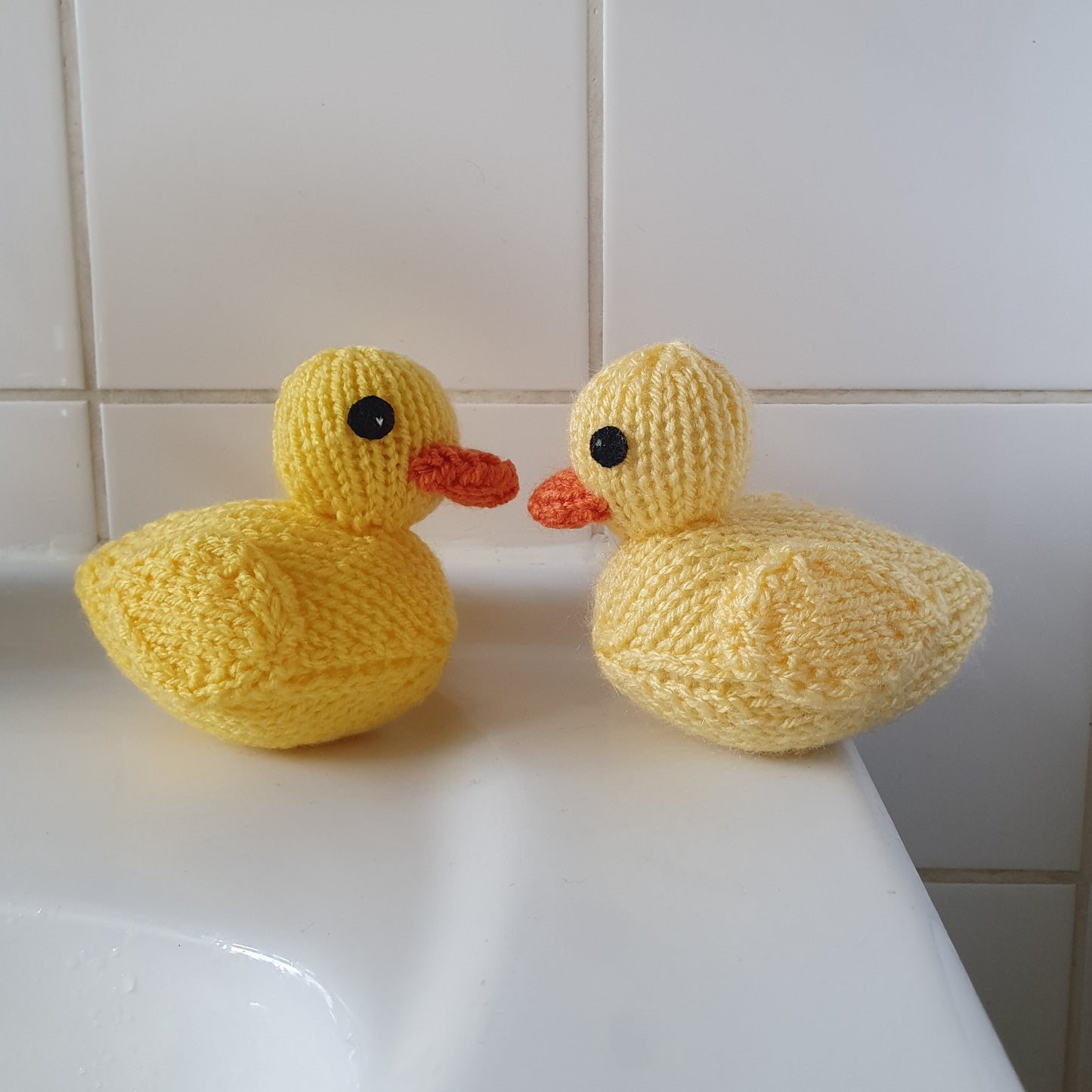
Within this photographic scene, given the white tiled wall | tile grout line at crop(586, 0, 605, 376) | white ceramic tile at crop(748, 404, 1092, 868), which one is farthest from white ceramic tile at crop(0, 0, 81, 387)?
white ceramic tile at crop(748, 404, 1092, 868)

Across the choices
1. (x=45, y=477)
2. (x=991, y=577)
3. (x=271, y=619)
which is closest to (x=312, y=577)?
(x=271, y=619)

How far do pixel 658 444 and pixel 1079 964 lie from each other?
430 millimetres

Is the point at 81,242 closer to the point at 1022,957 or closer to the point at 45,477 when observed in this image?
the point at 45,477

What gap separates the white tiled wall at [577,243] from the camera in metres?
0.42

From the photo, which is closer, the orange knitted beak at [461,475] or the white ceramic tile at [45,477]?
the orange knitted beak at [461,475]

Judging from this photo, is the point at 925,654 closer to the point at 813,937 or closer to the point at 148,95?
the point at 813,937

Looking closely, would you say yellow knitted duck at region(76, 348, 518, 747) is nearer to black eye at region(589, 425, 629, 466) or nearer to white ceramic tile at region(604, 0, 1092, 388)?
black eye at region(589, 425, 629, 466)

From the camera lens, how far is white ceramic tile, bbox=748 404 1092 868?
441 mm

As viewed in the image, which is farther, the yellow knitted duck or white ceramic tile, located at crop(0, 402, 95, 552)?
white ceramic tile, located at crop(0, 402, 95, 552)

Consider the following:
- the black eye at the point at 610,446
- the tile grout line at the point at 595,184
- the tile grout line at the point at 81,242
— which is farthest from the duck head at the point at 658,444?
the tile grout line at the point at 81,242

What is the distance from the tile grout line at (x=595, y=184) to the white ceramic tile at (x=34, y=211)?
Answer: 27cm

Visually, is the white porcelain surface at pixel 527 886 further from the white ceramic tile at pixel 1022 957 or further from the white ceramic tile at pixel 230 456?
the white ceramic tile at pixel 1022 957

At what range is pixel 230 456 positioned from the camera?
46cm

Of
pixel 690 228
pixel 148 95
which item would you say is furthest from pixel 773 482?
pixel 148 95
